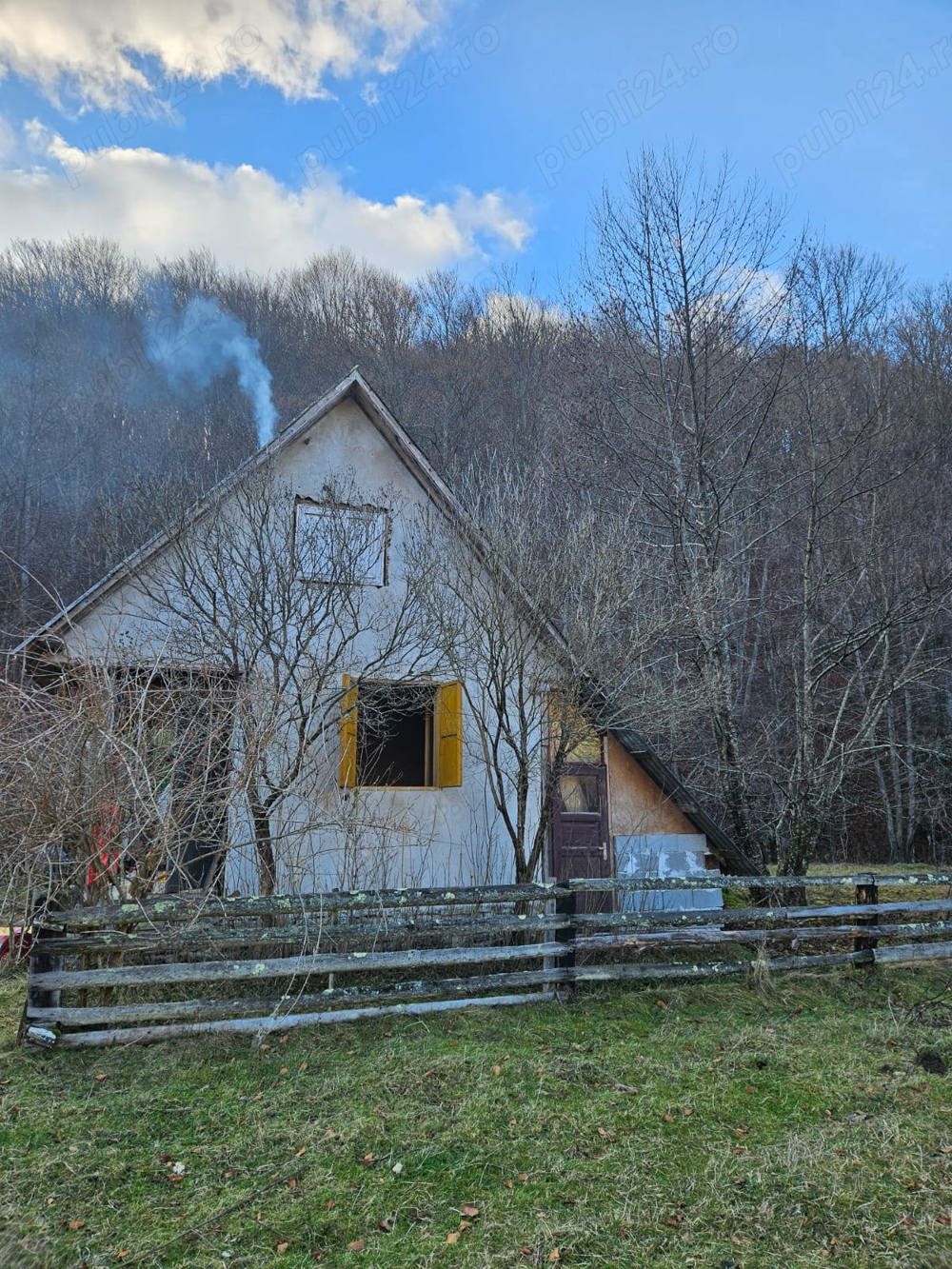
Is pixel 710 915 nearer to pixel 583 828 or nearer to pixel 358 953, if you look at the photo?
pixel 358 953

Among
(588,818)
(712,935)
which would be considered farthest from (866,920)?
(588,818)

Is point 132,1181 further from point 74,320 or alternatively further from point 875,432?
point 74,320

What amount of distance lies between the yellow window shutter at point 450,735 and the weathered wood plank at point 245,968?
132 inches

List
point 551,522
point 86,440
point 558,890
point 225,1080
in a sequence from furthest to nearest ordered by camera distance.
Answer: point 86,440
point 551,522
point 558,890
point 225,1080

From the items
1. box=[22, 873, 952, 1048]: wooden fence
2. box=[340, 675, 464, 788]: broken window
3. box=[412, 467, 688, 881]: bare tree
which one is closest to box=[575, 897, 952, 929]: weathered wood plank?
box=[22, 873, 952, 1048]: wooden fence

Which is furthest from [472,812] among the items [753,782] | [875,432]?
[753,782]

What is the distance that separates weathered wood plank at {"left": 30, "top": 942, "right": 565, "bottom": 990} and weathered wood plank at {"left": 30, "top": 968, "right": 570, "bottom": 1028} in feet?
0.54

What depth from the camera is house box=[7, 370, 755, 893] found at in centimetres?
834

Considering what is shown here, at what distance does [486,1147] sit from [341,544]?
5905 mm

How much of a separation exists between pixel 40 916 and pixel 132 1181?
206cm

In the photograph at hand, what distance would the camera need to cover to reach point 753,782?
18641 millimetres

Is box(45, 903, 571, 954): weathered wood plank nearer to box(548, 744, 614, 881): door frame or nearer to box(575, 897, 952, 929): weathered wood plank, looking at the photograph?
box(575, 897, 952, 929): weathered wood plank

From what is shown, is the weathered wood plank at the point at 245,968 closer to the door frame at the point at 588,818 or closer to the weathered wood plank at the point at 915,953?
the door frame at the point at 588,818

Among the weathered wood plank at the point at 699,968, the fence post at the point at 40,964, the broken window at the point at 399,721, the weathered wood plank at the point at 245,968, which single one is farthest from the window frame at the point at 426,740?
the fence post at the point at 40,964
